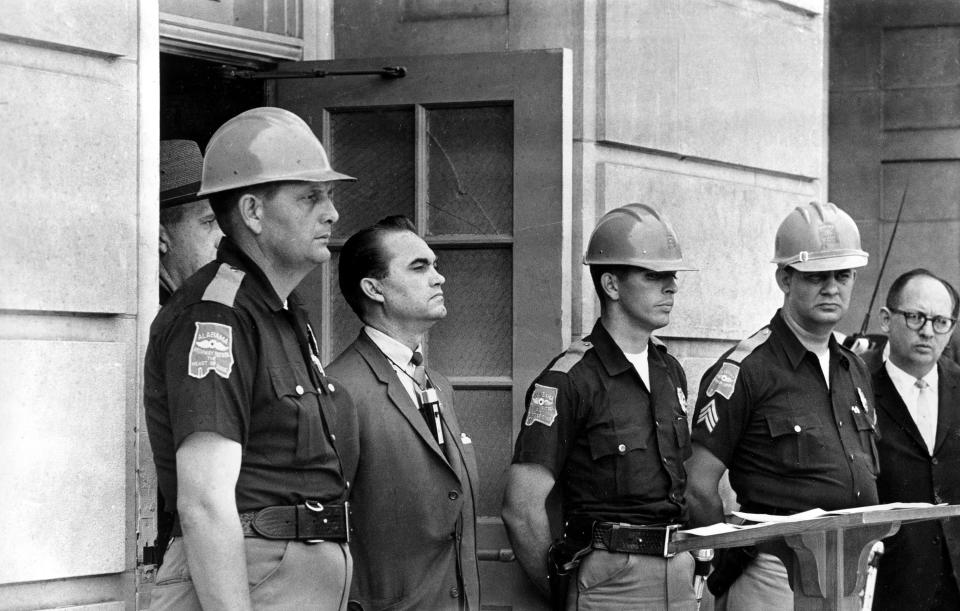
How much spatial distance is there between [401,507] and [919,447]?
238 cm

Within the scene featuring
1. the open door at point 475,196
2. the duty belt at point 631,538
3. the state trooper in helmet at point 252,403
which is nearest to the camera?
the state trooper in helmet at point 252,403

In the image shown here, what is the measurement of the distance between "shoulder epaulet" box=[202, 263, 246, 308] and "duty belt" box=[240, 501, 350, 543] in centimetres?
45

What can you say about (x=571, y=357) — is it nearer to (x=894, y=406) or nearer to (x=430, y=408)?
(x=430, y=408)

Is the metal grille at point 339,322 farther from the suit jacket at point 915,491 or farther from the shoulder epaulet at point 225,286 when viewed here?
the shoulder epaulet at point 225,286

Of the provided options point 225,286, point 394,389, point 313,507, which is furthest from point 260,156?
point 394,389

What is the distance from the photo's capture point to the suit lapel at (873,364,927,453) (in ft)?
19.3

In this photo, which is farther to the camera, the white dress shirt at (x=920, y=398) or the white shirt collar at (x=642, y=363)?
the white dress shirt at (x=920, y=398)

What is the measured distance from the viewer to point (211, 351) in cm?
336

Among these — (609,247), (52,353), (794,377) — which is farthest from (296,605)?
(794,377)

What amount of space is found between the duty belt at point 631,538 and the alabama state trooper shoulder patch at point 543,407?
34cm

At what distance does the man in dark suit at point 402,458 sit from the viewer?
431 centimetres

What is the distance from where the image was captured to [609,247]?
16.8 ft

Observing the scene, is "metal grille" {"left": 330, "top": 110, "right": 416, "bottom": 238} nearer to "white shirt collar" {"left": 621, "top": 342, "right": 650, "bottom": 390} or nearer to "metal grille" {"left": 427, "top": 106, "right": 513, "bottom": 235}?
"metal grille" {"left": 427, "top": 106, "right": 513, "bottom": 235}

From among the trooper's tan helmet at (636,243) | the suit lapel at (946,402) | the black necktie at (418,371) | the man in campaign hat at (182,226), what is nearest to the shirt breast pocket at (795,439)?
the trooper's tan helmet at (636,243)
